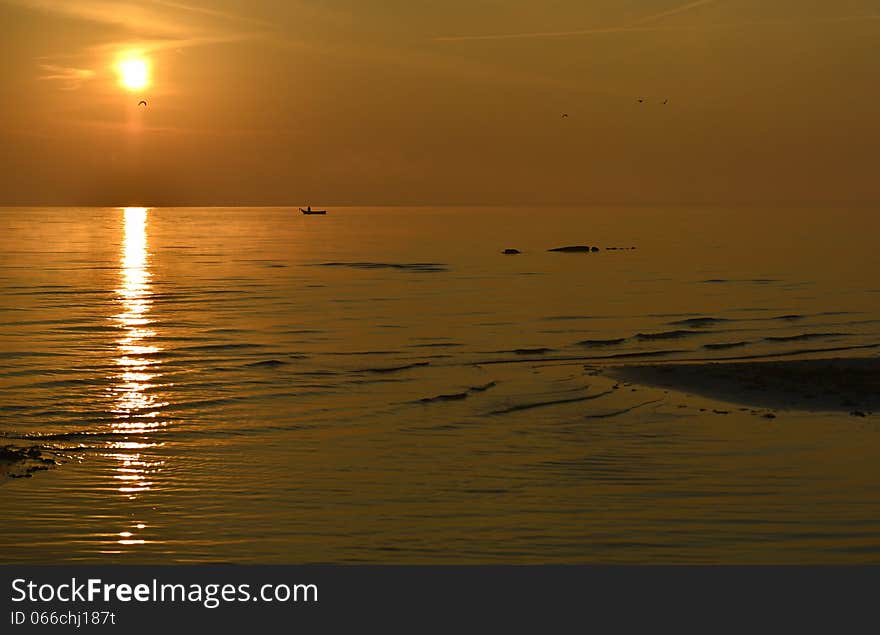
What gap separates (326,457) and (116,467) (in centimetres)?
418

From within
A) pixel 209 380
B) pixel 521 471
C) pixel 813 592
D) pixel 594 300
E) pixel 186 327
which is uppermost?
pixel 594 300

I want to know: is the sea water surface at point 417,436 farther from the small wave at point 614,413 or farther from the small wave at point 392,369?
the small wave at point 392,369

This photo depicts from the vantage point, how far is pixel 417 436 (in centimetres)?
2527

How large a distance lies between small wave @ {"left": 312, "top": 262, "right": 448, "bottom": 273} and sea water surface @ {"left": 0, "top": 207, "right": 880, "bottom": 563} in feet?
94.2

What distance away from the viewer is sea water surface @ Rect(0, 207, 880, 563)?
17.0 metres

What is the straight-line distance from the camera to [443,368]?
36375 mm

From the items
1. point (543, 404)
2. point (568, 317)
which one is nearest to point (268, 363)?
point (543, 404)

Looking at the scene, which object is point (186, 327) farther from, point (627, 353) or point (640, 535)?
point (640, 535)

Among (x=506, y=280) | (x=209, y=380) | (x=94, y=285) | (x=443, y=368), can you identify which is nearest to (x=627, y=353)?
(x=443, y=368)

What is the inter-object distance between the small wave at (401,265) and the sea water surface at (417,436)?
28.7m

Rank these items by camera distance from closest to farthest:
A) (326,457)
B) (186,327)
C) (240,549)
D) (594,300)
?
(240,549)
(326,457)
(186,327)
(594,300)

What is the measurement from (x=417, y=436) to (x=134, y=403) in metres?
8.60

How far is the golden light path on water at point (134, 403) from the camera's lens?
2073cm


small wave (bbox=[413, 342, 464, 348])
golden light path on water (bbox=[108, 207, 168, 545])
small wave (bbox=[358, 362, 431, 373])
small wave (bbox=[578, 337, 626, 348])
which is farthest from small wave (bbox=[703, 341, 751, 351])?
golden light path on water (bbox=[108, 207, 168, 545])
